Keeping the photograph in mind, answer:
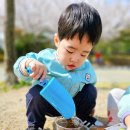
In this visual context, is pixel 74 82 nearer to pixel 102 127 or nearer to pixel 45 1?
pixel 102 127

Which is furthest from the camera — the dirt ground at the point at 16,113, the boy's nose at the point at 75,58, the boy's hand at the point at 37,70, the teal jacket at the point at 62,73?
the dirt ground at the point at 16,113

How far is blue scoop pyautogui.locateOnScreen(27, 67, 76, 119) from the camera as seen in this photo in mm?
1424

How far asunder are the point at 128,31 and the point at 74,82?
12717mm

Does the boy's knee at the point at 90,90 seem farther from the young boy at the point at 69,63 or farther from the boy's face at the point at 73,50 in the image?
the boy's face at the point at 73,50

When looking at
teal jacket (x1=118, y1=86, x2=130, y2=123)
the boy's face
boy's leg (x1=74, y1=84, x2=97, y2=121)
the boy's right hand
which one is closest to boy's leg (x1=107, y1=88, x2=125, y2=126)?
boy's leg (x1=74, y1=84, x2=97, y2=121)

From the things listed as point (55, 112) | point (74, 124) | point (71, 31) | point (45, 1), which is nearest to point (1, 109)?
point (55, 112)

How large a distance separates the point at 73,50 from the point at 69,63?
10 centimetres

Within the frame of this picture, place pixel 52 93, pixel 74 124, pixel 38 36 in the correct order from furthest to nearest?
pixel 38 36
pixel 74 124
pixel 52 93

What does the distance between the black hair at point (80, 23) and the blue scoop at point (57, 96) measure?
248mm

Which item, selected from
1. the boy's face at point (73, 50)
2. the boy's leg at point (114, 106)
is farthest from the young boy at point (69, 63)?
the boy's leg at point (114, 106)

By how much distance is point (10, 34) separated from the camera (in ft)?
12.4

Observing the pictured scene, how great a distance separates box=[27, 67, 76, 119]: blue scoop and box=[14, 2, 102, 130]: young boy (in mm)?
50

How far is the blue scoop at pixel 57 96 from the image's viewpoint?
56.1 inches

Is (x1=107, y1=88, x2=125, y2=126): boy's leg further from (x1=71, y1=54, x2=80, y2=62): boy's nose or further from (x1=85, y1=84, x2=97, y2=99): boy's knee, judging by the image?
(x1=71, y1=54, x2=80, y2=62): boy's nose
